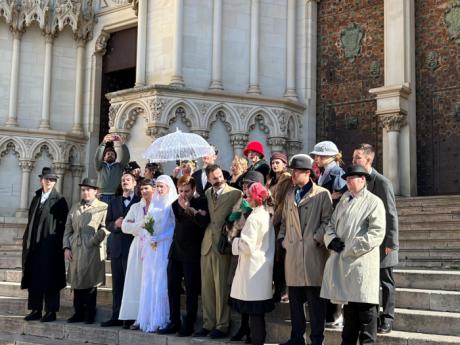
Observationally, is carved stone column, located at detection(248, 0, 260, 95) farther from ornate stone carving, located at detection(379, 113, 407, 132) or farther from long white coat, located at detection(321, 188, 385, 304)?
long white coat, located at detection(321, 188, 385, 304)

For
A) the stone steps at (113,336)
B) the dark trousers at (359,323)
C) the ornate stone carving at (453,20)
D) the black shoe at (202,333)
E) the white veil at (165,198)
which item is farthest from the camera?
the ornate stone carving at (453,20)

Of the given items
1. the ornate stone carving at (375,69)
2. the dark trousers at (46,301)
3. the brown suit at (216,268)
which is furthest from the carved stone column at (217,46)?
the brown suit at (216,268)

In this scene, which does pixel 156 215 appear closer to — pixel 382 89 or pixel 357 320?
pixel 357 320

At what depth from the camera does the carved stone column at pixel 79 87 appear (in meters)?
17.8

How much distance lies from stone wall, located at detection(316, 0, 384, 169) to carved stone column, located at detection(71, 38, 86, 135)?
671 cm

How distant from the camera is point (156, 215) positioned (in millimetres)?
7453

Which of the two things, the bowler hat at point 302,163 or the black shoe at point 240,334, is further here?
the black shoe at point 240,334

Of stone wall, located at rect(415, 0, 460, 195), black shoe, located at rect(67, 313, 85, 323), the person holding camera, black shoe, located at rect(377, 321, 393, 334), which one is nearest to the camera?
black shoe, located at rect(377, 321, 393, 334)

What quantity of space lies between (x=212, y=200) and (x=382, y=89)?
6.74m

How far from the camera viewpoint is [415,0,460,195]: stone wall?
41.6 ft

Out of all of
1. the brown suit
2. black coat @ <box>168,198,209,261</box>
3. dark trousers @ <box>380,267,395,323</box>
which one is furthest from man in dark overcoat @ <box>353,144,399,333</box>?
black coat @ <box>168,198,209,261</box>

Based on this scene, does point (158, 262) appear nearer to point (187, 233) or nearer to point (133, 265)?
point (133, 265)

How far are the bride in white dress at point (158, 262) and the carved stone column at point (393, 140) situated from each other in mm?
6141

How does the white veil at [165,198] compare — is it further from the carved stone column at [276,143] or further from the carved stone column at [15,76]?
the carved stone column at [15,76]
